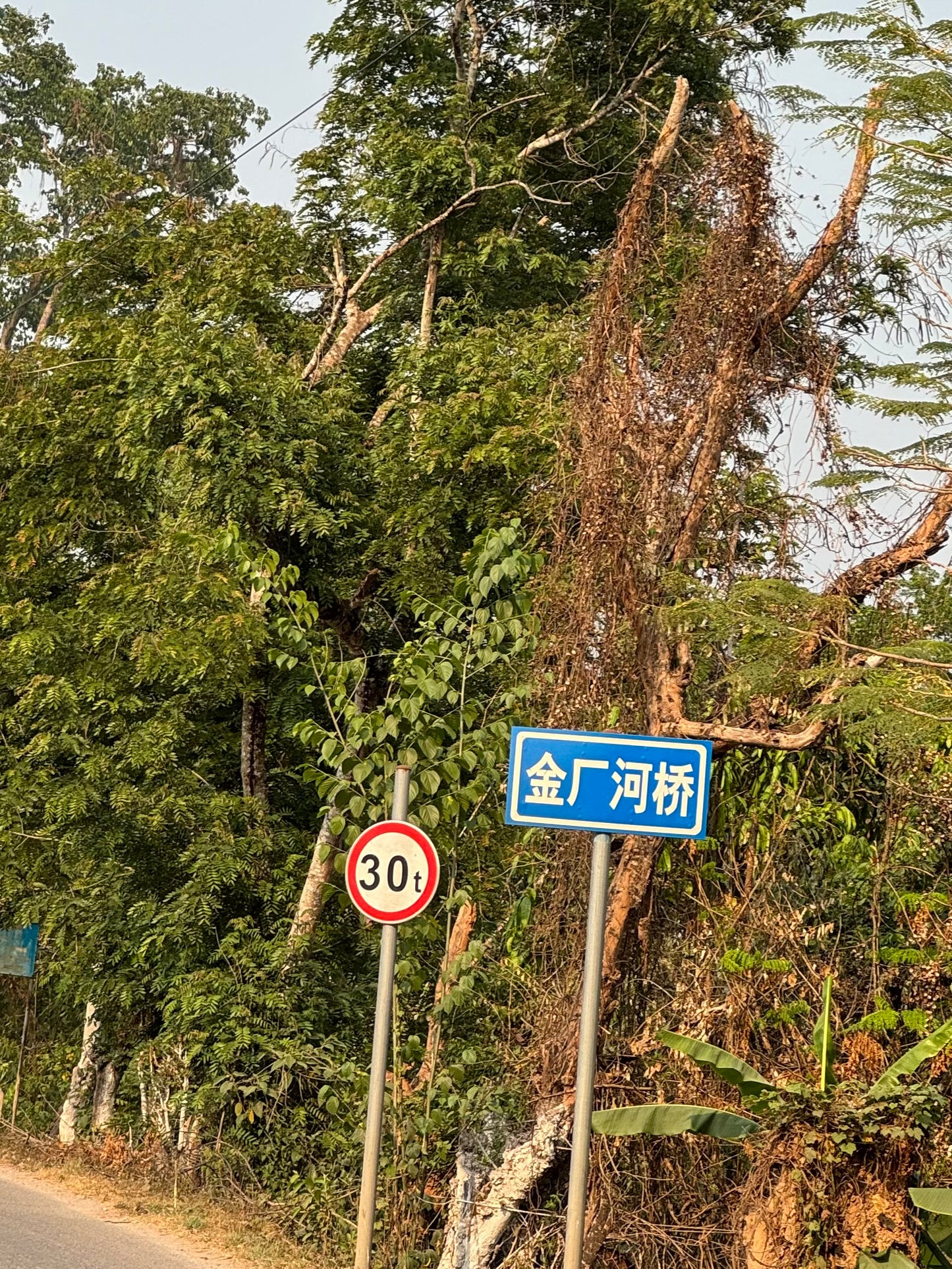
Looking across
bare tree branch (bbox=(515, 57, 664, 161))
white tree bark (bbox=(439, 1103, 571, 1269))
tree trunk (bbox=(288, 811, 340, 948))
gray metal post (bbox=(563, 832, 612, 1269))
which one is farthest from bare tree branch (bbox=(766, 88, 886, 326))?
bare tree branch (bbox=(515, 57, 664, 161))

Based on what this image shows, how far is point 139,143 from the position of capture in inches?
1268

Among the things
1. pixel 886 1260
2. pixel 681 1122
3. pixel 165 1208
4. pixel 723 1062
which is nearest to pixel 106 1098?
pixel 165 1208

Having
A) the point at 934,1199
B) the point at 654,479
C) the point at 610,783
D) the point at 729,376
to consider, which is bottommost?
the point at 934,1199

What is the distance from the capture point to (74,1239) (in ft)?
30.1

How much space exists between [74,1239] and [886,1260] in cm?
493

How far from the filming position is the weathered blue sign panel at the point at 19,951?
47.5ft

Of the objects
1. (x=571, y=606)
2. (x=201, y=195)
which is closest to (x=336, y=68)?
(x=571, y=606)

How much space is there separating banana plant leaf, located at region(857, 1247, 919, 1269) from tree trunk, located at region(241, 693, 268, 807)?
27.1ft

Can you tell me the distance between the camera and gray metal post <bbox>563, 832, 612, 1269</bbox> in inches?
202

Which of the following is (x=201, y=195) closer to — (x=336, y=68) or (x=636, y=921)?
(x=336, y=68)

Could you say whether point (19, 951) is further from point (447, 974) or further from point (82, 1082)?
point (447, 974)

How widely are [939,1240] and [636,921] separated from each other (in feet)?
7.02

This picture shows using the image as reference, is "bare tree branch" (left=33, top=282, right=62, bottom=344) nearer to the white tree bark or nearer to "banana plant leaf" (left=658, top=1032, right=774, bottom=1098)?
the white tree bark

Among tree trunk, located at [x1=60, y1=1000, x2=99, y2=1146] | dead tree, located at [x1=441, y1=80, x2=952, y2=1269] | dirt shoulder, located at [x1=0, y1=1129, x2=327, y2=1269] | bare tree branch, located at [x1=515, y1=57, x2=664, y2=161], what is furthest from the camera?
tree trunk, located at [x1=60, y1=1000, x2=99, y2=1146]
